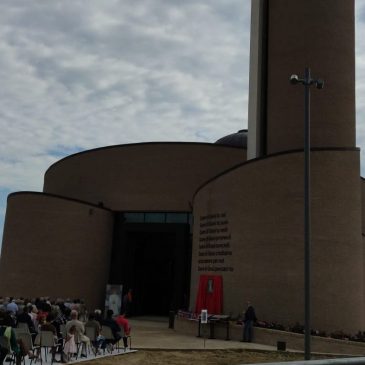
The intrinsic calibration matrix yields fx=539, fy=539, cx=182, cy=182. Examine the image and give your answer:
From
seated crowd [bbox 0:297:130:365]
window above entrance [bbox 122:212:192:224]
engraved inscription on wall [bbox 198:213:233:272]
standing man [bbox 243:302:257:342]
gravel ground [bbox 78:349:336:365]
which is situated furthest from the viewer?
window above entrance [bbox 122:212:192:224]

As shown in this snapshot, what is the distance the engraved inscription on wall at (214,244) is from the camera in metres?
24.8

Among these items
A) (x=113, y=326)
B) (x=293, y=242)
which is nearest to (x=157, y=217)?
(x=293, y=242)

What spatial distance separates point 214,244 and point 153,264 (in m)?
14.9

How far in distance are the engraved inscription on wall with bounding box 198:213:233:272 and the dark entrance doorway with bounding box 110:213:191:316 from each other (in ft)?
26.9

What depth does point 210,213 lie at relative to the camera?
26688 mm

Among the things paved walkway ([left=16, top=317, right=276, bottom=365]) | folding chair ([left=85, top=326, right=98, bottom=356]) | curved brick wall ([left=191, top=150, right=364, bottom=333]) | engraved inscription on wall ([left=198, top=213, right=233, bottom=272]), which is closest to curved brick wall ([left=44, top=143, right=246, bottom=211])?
engraved inscription on wall ([left=198, top=213, right=233, bottom=272])

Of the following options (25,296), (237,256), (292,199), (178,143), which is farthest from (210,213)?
(25,296)

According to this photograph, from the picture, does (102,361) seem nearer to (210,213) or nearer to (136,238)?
(210,213)

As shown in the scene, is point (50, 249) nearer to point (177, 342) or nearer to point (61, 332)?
point (177, 342)

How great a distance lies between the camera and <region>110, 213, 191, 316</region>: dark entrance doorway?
35125mm

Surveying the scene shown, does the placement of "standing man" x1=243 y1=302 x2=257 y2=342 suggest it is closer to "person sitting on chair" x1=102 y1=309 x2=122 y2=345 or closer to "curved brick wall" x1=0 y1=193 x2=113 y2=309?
"person sitting on chair" x1=102 y1=309 x2=122 y2=345

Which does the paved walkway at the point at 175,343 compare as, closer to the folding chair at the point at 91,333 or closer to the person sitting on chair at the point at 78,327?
the folding chair at the point at 91,333

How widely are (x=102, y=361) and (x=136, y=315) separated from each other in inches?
911

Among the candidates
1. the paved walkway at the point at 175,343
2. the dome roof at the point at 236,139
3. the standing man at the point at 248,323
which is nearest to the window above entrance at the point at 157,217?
the dome roof at the point at 236,139
